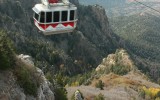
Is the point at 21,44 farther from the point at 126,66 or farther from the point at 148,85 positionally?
the point at 148,85

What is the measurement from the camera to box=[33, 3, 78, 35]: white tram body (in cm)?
3831

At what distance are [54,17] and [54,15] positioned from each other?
0.30 meters

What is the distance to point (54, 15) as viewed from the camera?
1516 inches

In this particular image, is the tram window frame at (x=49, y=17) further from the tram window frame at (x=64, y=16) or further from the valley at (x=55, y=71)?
the valley at (x=55, y=71)

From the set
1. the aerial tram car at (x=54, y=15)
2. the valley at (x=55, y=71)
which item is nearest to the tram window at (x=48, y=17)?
the aerial tram car at (x=54, y=15)

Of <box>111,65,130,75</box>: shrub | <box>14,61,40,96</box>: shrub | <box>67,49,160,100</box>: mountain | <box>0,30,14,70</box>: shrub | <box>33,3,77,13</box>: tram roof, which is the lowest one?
<box>111,65,130,75</box>: shrub

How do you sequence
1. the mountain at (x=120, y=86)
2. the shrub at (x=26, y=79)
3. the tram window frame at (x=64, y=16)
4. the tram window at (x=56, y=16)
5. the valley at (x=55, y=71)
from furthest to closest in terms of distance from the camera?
the mountain at (x=120, y=86) → the tram window frame at (x=64, y=16) → the tram window at (x=56, y=16) → the valley at (x=55, y=71) → the shrub at (x=26, y=79)

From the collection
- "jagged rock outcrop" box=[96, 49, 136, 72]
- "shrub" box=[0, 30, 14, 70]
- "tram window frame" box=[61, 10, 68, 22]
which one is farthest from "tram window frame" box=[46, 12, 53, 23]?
"jagged rock outcrop" box=[96, 49, 136, 72]

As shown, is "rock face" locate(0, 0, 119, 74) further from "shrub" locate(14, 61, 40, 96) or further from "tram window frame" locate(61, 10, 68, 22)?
"shrub" locate(14, 61, 40, 96)

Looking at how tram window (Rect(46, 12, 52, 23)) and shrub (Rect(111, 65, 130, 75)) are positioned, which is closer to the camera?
tram window (Rect(46, 12, 52, 23))

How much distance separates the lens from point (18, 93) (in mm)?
32219

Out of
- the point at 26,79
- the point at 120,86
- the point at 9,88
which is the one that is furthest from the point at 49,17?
the point at 120,86

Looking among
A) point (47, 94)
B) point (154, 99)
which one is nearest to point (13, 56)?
point (47, 94)

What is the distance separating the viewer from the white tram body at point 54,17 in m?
38.3
